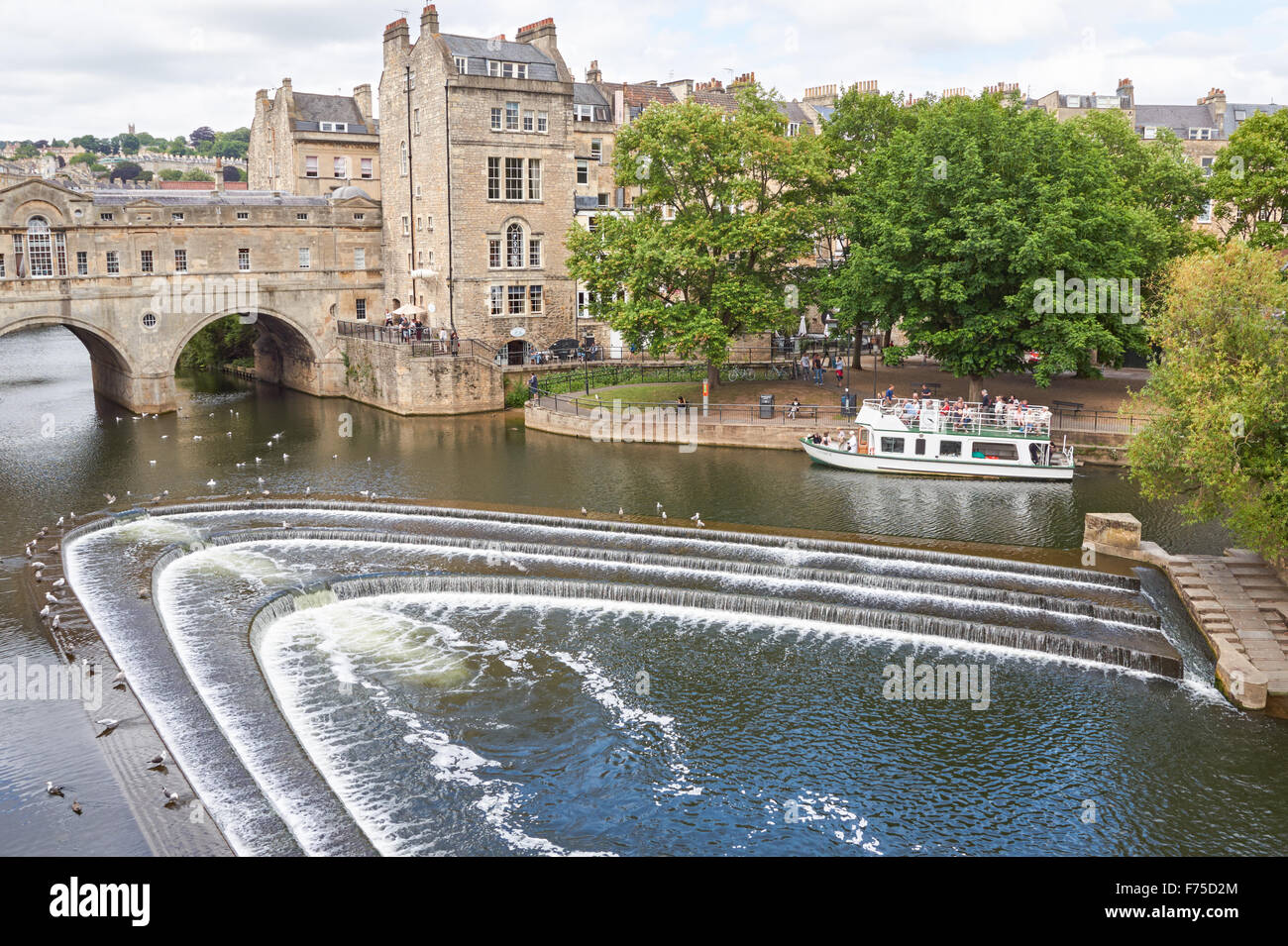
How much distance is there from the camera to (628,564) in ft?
102

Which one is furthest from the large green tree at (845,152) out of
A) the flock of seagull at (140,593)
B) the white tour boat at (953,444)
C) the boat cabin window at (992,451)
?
the flock of seagull at (140,593)

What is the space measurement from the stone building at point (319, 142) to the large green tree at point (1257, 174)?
49656mm

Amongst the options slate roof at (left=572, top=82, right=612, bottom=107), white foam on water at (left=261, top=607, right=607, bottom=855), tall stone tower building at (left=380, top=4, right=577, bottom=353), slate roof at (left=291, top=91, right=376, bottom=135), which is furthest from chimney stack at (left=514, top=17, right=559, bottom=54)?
white foam on water at (left=261, top=607, right=607, bottom=855)

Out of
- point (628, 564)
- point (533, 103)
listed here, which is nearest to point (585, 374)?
point (533, 103)

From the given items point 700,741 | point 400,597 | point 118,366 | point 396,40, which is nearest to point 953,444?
point 400,597

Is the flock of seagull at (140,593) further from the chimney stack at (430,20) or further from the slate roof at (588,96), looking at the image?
the slate roof at (588,96)

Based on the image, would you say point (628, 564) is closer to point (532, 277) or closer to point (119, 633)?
point (119, 633)

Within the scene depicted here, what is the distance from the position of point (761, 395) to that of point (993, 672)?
85.4ft

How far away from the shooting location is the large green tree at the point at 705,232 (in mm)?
49750

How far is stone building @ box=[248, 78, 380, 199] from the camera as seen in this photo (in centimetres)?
7212

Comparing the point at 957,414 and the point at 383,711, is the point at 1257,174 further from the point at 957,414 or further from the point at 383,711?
the point at 383,711

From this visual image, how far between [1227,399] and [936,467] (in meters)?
15.9

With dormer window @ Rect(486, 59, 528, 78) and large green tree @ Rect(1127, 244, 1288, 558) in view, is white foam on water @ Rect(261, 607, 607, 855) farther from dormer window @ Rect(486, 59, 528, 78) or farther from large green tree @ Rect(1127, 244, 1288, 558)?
dormer window @ Rect(486, 59, 528, 78)

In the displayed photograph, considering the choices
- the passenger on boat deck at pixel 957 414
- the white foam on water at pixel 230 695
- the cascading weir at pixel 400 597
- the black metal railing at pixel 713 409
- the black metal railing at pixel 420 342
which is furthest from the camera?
the black metal railing at pixel 420 342
